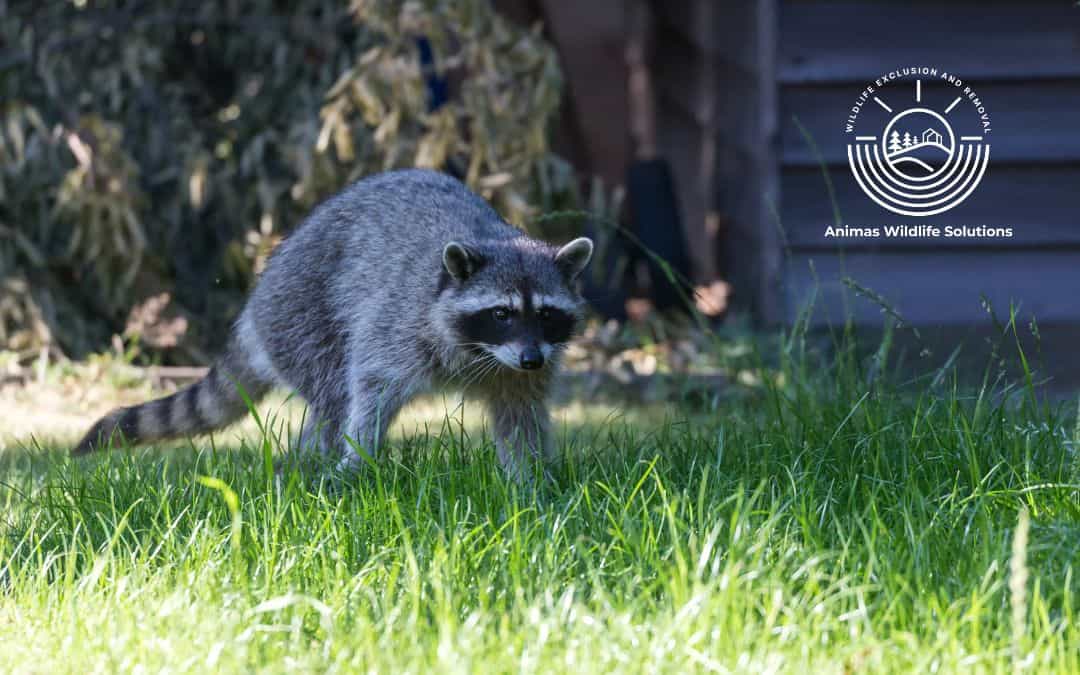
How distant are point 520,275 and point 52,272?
335 centimetres

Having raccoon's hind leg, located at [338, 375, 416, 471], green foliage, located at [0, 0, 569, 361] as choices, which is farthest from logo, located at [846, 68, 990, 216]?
raccoon's hind leg, located at [338, 375, 416, 471]

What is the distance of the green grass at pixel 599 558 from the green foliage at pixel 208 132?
8.41 ft

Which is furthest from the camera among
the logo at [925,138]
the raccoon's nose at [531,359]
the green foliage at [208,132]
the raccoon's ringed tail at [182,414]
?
the green foliage at [208,132]

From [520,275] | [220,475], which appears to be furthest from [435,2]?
[220,475]

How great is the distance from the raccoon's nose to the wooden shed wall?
195cm

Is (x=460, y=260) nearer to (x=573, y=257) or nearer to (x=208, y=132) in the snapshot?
(x=573, y=257)

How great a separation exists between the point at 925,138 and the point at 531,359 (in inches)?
88.3

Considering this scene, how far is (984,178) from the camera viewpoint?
5789 mm

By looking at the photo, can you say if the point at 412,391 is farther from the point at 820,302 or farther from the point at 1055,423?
the point at 820,302

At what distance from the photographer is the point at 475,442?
5266 millimetres

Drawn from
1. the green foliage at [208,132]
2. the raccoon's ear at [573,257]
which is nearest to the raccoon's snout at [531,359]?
the raccoon's ear at [573,257]

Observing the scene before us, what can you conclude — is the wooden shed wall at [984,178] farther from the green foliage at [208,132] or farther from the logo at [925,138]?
the green foliage at [208,132]

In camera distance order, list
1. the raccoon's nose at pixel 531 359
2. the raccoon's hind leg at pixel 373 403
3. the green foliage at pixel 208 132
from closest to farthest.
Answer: the raccoon's nose at pixel 531 359 → the raccoon's hind leg at pixel 373 403 → the green foliage at pixel 208 132

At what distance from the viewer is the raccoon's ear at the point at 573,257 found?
14.6ft
